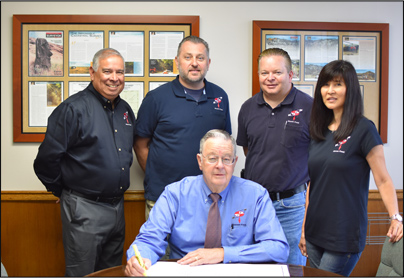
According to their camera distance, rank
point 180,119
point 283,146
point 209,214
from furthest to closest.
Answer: point 180,119, point 283,146, point 209,214

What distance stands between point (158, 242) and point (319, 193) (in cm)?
81

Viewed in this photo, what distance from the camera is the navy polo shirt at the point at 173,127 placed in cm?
259

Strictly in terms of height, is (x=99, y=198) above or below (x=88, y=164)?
below

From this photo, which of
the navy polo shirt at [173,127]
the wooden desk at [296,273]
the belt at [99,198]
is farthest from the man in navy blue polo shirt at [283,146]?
the belt at [99,198]

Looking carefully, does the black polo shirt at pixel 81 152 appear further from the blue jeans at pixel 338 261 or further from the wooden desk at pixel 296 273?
the blue jeans at pixel 338 261

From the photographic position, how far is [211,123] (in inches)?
104

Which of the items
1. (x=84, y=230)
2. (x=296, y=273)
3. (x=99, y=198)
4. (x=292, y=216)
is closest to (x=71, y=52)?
(x=99, y=198)

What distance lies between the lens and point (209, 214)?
5.98 ft

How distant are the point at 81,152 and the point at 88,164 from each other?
0.30 ft

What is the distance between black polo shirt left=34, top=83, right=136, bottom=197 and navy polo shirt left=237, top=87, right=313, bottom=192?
→ 0.89 metres

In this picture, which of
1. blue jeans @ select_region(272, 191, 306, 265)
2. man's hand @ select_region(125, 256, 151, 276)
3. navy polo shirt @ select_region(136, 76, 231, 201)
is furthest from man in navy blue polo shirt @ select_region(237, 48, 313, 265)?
man's hand @ select_region(125, 256, 151, 276)

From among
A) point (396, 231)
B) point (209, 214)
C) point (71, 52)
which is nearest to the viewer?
point (396, 231)

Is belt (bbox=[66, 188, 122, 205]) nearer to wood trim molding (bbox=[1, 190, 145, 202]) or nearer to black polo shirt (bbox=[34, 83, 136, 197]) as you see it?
black polo shirt (bbox=[34, 83, 136, 197])

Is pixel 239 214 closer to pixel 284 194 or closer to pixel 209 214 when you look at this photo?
pixel 209 214
